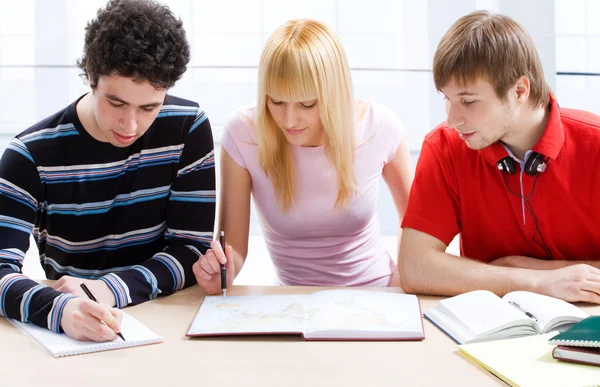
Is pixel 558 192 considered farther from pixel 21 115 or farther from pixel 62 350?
pixel 21 115

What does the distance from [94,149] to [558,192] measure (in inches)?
41.9

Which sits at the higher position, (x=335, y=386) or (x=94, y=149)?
(x=94, y=149)

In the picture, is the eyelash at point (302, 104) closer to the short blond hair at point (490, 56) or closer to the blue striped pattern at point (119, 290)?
the short blond hair at point (490, 56)

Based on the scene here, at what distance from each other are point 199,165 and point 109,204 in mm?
229

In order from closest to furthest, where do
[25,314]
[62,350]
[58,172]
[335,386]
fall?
[335,386] < [62,350] < [25,314] < [58,172]

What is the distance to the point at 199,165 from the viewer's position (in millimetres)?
1688

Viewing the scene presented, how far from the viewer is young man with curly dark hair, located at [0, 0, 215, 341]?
1.44 meters

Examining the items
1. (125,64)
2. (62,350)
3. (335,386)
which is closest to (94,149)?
(125,64)

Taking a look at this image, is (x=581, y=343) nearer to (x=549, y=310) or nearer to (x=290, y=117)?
(x=549, y=310)

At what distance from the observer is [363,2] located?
11.9ft

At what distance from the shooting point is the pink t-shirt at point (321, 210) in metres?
1.83

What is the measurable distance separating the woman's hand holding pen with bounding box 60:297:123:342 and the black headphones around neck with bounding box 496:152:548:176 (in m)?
0.92

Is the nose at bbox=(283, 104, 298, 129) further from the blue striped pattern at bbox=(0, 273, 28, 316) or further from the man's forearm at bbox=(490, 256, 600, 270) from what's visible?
the blue striped pattern at bbox=(0, 273, 28, 316)

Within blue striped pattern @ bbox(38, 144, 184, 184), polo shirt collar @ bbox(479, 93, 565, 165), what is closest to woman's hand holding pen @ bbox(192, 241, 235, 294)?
blue striped pattern @ bbox(38, 144, 184, 184)
